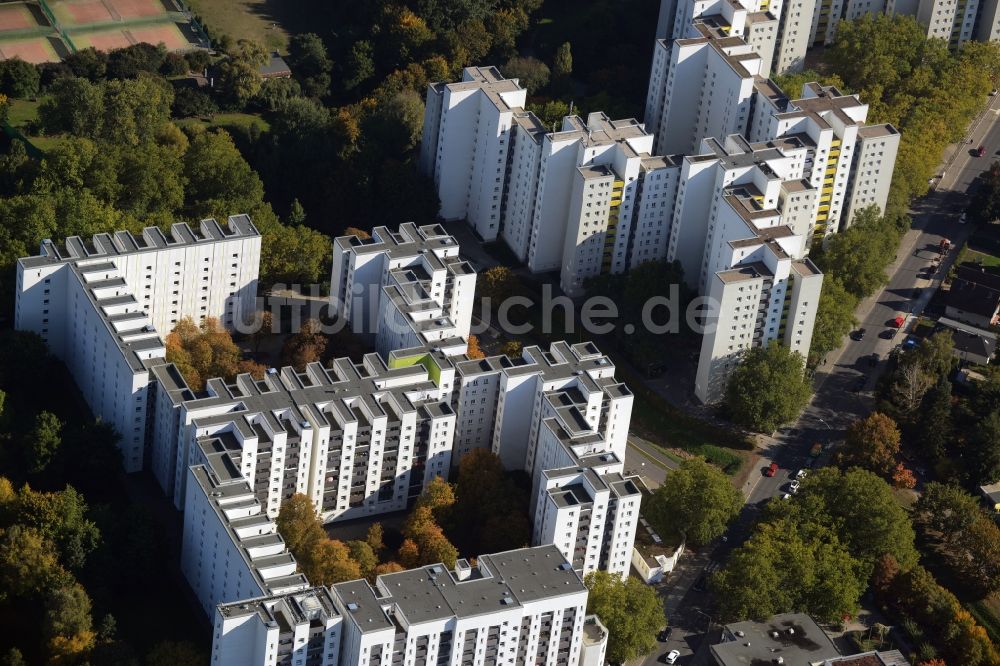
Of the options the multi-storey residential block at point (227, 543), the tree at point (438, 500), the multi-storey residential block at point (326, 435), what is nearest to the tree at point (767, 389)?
the multi-storey residential block at point (326, 435)

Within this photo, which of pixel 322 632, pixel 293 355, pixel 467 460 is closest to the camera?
pixel 322 632

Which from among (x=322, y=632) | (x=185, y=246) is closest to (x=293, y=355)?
(x=185, y=246)

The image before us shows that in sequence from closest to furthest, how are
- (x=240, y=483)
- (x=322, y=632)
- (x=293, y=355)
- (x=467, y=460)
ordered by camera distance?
(x=322, y=632), (x=240, y=483), (x=467, y=460), (x=293, y=355)

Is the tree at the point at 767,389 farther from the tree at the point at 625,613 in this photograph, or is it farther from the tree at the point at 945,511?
the tree at the point at 625,613

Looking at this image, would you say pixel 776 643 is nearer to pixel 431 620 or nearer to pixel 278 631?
pixel 431 620

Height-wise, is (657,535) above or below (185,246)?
below

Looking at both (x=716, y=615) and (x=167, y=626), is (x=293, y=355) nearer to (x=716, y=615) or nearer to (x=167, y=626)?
(x=167, y=626)

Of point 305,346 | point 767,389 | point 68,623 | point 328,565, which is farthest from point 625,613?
point 68,623
